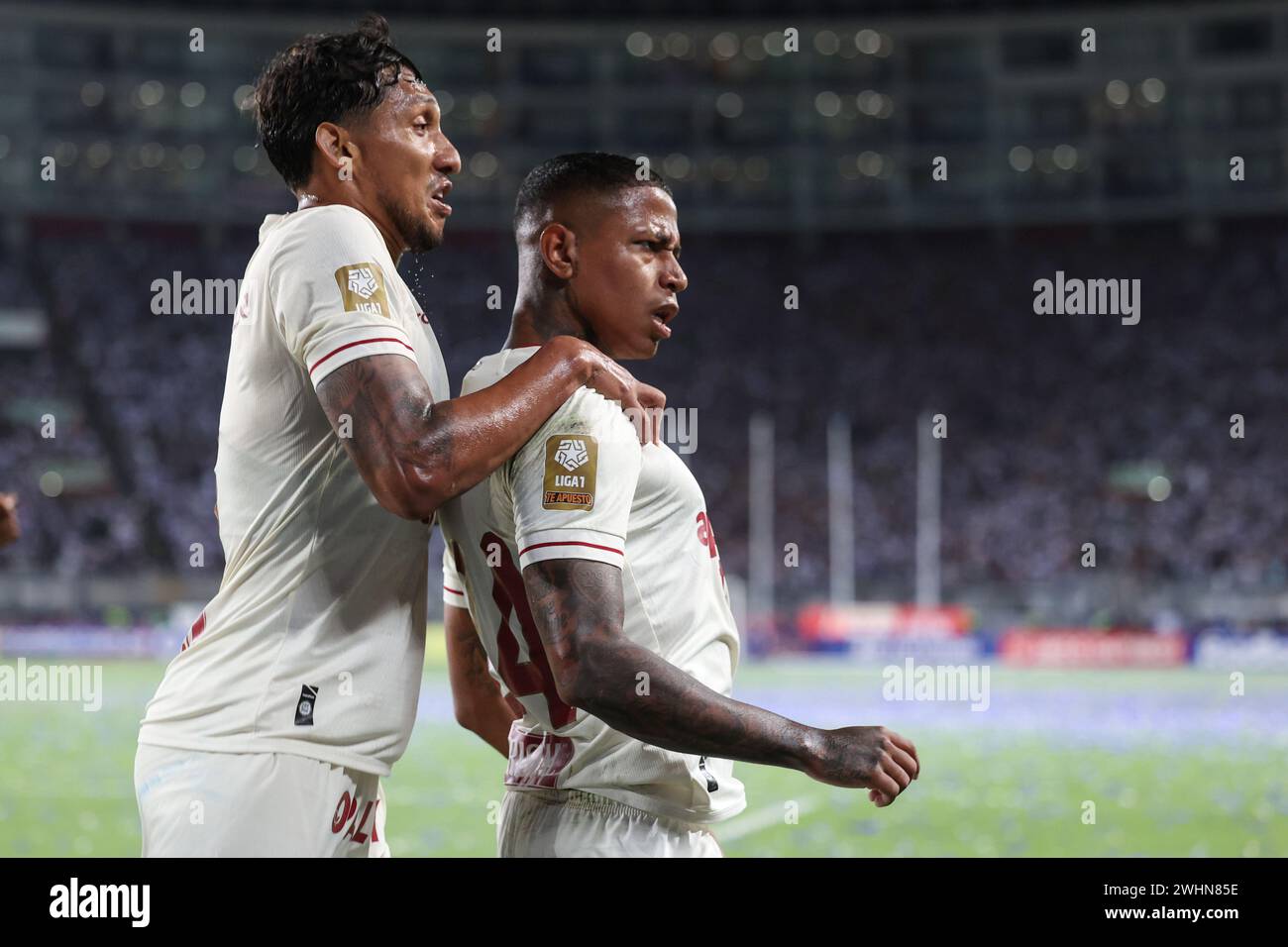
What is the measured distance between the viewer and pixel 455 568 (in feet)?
11.3

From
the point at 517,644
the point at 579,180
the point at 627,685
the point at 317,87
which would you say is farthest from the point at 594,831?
the point at 317,87

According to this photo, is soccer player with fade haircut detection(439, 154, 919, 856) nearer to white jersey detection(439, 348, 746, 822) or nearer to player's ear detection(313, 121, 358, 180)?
white jersey detection(439, 348, 746, 822)

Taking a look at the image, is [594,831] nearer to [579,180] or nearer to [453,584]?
[453,584]

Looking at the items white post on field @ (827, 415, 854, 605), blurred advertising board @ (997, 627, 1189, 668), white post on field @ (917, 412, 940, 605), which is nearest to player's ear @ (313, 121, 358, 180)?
blurred advertising board @ (997, 627, 1189, 668)

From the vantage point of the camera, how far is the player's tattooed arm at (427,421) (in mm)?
2730

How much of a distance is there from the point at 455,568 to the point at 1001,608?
87.5 ft

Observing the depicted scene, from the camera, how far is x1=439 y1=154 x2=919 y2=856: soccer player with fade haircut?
2.68 meters

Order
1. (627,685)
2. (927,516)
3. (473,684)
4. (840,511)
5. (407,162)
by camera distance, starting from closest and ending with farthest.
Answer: (627,685) → (407,162) → (473,684) → (927,516) → (840,511)

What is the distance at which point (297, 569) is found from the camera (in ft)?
9.93

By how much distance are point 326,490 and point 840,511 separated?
32969 mm

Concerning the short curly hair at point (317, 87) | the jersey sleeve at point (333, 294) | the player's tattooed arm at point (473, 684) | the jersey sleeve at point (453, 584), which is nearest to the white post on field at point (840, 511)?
the player's tattooed arm at point (473, 684)

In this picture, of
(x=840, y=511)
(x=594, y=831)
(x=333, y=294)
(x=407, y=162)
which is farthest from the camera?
(x=840, y=511)
